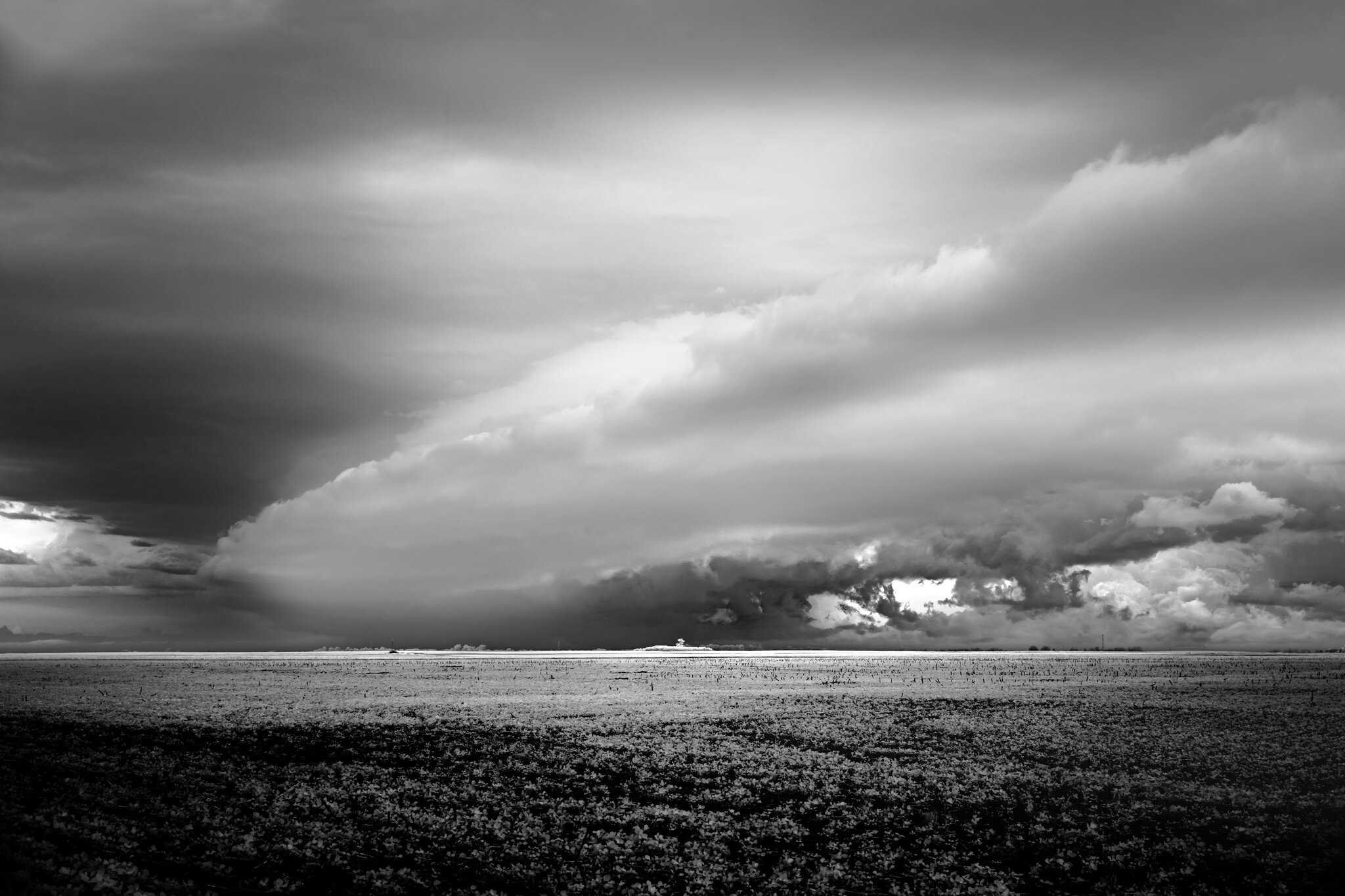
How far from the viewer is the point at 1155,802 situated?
2884 centimetres

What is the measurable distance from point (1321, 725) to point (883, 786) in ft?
104

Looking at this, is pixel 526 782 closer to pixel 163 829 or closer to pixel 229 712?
pixel 163 829

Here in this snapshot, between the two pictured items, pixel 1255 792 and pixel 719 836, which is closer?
pixel 719 836

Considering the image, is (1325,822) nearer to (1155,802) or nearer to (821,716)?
(1155,802)

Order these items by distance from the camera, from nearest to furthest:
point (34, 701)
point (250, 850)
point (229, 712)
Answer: point (250, 850) < point (229, 712) < point (34, 701)

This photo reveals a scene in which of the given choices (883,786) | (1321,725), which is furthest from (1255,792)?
(1321,725)

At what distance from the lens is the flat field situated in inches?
825

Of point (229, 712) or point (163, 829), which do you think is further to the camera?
point (229, 712)

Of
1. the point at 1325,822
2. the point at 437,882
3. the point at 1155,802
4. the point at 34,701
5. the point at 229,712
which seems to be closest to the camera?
the point at 437,882

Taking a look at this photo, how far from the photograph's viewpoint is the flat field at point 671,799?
2095 centimetres

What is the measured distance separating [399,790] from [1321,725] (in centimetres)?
4709

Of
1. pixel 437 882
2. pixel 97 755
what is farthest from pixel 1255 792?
pixel 97 755

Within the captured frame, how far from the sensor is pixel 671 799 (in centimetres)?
2895

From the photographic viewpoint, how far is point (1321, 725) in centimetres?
4738
